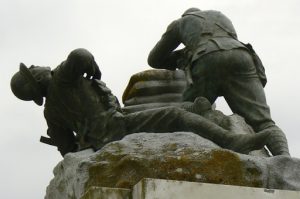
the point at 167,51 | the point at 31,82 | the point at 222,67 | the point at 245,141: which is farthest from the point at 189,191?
the point at 167,51

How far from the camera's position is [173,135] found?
4.52 meters

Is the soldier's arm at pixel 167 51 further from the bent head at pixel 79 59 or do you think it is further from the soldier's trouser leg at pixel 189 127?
the soldier's trouser leg at pixel 189 127

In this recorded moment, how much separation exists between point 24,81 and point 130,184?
5.58 feet

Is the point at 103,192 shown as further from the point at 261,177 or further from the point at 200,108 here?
the point at 200,108

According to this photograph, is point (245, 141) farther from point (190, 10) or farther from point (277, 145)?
point (190, 10)

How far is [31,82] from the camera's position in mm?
5633

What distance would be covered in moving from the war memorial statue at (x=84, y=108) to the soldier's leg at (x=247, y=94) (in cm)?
40

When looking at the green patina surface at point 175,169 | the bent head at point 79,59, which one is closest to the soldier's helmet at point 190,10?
the bent head at point 79,59

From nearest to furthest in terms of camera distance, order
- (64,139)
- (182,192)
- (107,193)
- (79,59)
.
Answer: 1. (182,192)
2. (107,193)
3. (79,59)
4. (64,139)

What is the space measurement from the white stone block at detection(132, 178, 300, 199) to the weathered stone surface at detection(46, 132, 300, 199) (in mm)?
240

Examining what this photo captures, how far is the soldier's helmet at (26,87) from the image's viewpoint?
5617 millimetres

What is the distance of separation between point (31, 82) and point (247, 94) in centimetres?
144

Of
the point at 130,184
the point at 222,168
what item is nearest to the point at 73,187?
the point at 130,184

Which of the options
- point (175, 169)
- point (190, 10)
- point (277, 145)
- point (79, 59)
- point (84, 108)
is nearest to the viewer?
point (175, 169)
